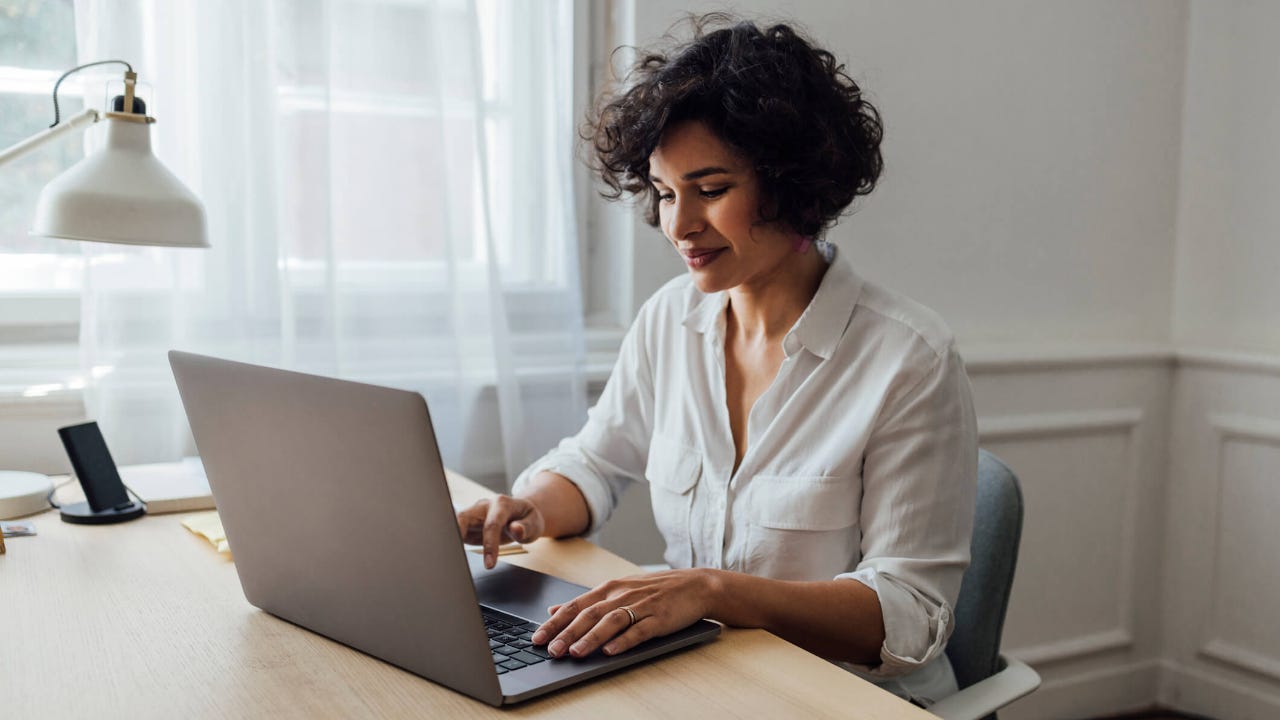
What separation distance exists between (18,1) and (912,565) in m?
1.55

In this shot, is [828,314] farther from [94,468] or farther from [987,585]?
[94,468]

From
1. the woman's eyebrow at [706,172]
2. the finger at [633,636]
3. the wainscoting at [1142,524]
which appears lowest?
the wainscoting at [1142,524]

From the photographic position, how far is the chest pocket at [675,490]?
4.80ft

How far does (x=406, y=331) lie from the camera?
1892 mm

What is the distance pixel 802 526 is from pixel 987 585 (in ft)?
0.80

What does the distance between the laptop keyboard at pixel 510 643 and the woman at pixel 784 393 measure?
19 cm

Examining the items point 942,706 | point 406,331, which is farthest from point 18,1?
point 942,706

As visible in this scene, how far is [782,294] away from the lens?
1.45 metres

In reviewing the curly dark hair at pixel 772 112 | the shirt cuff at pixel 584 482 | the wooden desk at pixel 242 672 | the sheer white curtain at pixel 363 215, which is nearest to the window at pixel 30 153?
the sheer white curtain at pixel 363 215

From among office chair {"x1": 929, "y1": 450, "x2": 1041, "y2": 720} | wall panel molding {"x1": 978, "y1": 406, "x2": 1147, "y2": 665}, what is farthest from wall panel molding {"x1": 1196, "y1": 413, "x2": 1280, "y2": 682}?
office chair {"x1": 929, "y1": 450, "x2": 1041, "y2": 720}

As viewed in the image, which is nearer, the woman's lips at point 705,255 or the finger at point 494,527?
the finger at point 494,527

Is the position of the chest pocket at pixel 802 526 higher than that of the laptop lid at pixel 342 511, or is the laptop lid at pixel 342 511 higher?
the laptop lid at pixel 342 511

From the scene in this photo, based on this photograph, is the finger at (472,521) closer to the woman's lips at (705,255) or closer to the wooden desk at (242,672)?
the wooden desk at (242,672)

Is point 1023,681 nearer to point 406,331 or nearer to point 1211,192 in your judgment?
point 406,331
